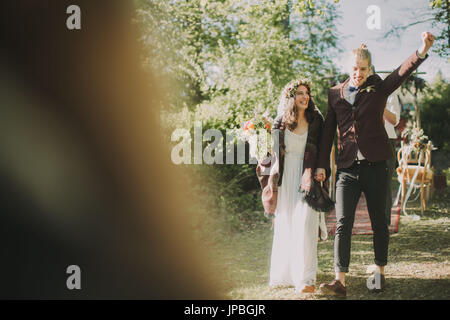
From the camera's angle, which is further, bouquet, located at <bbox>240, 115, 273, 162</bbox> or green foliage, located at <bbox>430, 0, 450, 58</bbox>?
green foliage, located at <bbox>430, 0, 450, 58</bbox>

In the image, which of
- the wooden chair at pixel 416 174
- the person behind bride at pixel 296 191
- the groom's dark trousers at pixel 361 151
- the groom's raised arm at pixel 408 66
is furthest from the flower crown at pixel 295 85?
the wooden chair at pixel 416 174

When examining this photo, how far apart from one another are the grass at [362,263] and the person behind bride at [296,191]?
0.23 meters

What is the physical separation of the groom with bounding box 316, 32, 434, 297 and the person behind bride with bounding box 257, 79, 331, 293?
147 mm

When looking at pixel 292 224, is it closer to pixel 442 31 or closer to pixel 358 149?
pixel 358 149

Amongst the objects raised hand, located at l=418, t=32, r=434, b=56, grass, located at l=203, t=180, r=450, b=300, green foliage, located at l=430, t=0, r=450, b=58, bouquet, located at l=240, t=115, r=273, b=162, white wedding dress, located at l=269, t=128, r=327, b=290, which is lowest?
Answer: grass, located at l=203, t=180, r=450, b=300

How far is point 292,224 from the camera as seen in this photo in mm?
4145

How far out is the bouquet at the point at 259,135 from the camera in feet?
14.0

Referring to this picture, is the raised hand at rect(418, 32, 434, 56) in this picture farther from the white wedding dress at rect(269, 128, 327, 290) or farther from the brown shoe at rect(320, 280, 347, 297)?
the brown shoe at rect(320, 280, 347, 297)

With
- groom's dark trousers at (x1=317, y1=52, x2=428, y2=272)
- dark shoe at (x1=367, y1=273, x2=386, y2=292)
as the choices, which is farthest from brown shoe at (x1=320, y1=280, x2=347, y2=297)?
dark shoe at (x1=367, y1=273, x2=386, y2=292)

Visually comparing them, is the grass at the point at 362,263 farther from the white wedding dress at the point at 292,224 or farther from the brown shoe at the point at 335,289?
the white wedding dress at the point at 292,224

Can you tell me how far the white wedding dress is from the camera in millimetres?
4004

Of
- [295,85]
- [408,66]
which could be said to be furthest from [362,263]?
[408,66]

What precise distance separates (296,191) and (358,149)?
0.78 m

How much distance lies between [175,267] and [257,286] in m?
0.97
